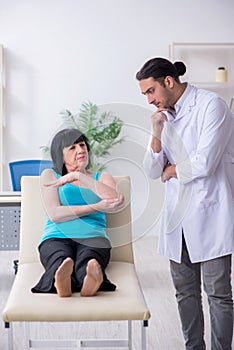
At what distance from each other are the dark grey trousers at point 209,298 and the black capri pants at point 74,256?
278 millimetres

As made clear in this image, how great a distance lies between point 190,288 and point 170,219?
0.28 m

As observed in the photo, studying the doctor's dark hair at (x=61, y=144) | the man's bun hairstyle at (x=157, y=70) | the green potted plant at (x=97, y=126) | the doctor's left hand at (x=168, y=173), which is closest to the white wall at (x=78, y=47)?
the green potted plant at (x=97, y=126)

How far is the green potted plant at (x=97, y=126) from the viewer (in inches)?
233

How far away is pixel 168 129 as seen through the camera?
2.65m

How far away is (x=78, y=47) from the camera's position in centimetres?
609

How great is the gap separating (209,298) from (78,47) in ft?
12.5

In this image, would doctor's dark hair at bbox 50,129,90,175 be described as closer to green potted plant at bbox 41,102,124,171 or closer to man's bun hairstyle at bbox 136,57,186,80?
man's bun hairstyle at bbox 136,57,186,80

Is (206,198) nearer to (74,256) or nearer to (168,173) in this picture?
(168,173)

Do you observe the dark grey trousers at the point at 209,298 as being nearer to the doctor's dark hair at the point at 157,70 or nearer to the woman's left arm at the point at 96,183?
the woman's left arm at the point at 96,183

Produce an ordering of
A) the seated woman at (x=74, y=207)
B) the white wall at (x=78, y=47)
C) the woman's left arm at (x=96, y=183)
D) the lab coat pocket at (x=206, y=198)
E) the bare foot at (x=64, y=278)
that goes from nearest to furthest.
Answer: the bare foot at (x=64, y=278) → the lab coat pocket at (x=206, y=198) → the seated woman at (x=74, y=207) → the woman's left arm at (x=96, y=183) → the white wall at (x=78, y=47)

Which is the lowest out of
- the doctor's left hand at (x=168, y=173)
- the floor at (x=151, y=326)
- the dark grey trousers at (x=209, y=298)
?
the floor at (x=151, y=326)

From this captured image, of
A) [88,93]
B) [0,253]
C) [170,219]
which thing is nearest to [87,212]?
[170,219]

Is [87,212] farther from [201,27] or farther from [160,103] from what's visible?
[201,27]

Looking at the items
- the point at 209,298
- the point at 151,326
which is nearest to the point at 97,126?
the point at 151,326
